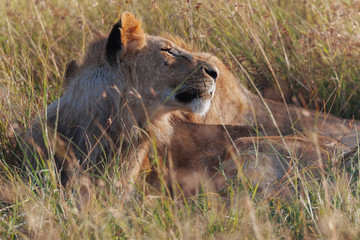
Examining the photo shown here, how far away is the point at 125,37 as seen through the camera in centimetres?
330

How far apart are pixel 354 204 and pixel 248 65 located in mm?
2687

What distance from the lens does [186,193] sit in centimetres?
370

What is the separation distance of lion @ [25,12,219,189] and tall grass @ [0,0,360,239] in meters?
0.20

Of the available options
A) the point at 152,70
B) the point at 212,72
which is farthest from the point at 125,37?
the point at 212,72

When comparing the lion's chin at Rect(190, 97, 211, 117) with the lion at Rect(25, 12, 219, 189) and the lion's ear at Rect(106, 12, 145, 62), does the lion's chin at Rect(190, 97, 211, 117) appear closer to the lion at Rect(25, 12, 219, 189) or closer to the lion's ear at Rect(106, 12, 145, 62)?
the lion at Rect(25, 12, 219, 189)

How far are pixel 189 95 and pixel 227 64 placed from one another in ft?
5.40

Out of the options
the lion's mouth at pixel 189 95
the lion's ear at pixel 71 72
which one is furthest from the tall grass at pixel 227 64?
the lion's mouth at pixel 189 95

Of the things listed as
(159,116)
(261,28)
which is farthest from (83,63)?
(261,28)

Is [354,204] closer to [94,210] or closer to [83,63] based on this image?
[94,210]

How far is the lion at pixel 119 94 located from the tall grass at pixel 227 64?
7.9 inches

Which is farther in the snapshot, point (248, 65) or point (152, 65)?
point (248, 65)

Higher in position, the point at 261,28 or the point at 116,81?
the point at 116,81

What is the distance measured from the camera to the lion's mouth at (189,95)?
326 cm

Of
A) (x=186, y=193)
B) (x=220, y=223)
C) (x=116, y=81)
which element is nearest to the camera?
(x=220, y=223)
